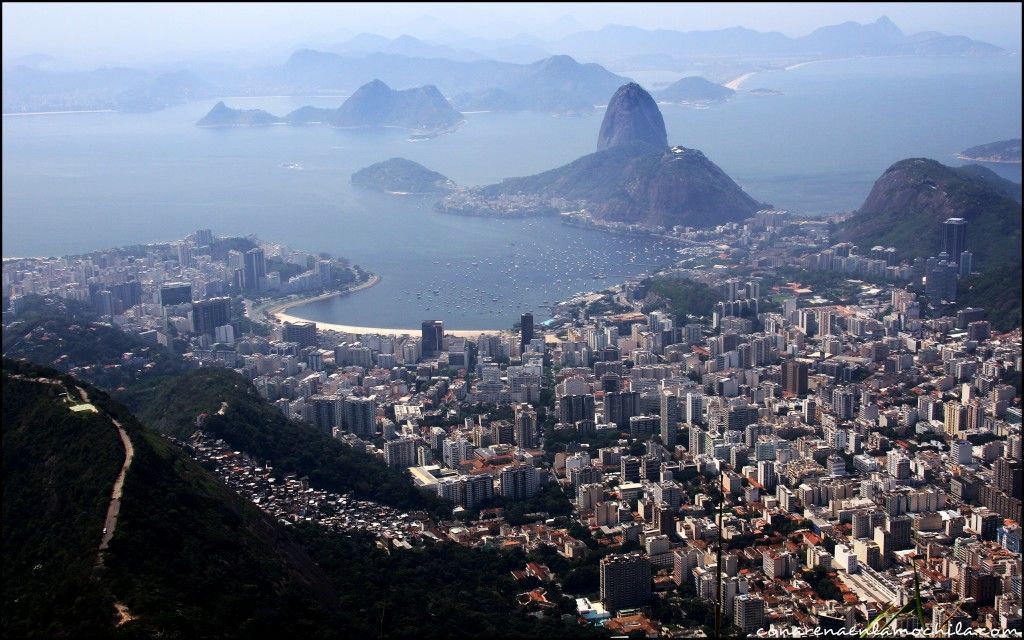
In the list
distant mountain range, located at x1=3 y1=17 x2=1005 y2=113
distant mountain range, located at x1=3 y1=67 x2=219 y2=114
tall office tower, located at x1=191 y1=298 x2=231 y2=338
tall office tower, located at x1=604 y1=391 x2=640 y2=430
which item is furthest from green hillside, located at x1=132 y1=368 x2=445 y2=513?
distant mountain range, located at x1=3 y1=67 x2=219 y2=114

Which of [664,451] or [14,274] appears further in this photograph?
[14,274]

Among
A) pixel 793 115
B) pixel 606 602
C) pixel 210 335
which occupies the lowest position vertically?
pixel 606 602

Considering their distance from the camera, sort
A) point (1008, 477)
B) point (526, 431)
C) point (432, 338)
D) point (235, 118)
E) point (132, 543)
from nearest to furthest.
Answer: point (132, 543), point (1008, 477), point (526, 431), point (432, 338), point (235, 118)

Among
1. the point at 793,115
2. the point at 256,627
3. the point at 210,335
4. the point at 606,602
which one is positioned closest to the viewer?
the point at 256,627

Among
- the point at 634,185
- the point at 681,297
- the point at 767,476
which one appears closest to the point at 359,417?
the point at 767,476

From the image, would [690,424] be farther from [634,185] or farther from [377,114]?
[377,114]

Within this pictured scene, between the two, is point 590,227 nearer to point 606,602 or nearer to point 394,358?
point 394,358

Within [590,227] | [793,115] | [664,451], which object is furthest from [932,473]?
[793,115]
